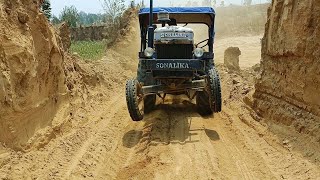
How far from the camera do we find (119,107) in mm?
11359

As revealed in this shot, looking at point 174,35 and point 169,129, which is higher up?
point 174,35

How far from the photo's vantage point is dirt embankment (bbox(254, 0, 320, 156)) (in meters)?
7.19

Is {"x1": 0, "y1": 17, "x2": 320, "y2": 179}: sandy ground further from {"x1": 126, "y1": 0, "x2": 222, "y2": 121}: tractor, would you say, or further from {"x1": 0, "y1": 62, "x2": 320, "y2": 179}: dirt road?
{"x1": 126, "y1": 0, "x2": 222, "y2": 121}: tractor

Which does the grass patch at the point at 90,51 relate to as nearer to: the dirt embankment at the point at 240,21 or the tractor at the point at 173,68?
the tractor at the point at 173,68

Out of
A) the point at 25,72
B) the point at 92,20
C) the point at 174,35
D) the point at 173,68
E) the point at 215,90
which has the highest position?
the point at 174,35

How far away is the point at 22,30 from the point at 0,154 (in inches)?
88.3

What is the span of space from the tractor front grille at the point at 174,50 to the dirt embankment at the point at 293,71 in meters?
1.93

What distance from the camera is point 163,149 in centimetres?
752

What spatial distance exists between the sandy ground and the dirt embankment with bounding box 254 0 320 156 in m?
0.44

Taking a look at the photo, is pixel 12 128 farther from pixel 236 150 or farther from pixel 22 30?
pixel 236 150

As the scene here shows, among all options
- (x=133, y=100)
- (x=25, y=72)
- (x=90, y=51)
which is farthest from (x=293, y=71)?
(x=90, y=51)

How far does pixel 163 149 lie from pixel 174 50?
2.51 m

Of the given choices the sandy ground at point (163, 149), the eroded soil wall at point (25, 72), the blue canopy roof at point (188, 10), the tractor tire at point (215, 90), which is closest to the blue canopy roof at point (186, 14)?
the blue canopy roof at point (188, 10)

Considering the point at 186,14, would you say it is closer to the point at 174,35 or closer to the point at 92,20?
the point at 174,35
